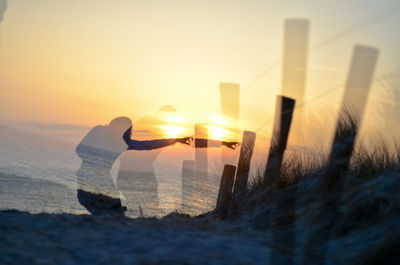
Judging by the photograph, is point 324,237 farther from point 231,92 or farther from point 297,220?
point 231,92

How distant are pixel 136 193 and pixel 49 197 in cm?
1245

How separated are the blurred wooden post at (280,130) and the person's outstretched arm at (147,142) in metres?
3.21

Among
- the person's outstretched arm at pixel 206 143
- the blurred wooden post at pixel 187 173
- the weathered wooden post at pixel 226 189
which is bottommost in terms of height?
the blurred wooden post at pixel 187 173

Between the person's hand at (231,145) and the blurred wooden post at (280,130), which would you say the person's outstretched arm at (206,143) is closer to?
the person's hand at (231,145)

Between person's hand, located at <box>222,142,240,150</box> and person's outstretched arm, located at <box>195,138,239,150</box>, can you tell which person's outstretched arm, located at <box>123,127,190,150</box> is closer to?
person's outstretched arm, located at <box>195,138,239,150</box>

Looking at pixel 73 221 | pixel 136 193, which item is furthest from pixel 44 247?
pixel 136 193

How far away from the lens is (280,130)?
18.9 ft

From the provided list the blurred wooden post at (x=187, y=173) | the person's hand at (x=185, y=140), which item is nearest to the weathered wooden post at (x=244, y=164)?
the person's hand at (x=185, y=140)

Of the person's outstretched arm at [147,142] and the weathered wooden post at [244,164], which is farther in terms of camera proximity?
the person's outstretched arm at [147,142]

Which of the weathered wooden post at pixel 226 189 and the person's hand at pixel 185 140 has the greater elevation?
the person's hand at pixel 185 140

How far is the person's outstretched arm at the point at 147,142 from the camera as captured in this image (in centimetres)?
804

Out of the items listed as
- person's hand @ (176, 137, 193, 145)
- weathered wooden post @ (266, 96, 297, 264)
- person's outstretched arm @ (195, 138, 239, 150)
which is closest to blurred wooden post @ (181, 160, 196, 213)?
person's outstretched arm @ (195, 138, 239, 150)

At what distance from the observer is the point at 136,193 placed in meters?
40.5

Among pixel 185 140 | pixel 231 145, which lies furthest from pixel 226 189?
pixel 185 140
